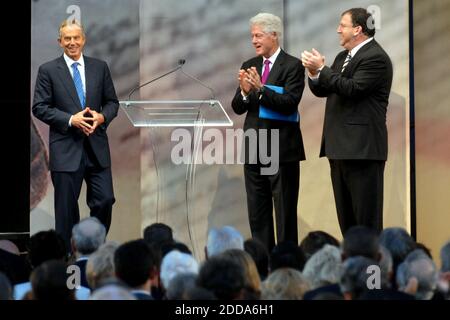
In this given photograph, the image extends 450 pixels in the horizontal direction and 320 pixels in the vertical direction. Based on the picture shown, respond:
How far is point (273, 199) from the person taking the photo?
721cm

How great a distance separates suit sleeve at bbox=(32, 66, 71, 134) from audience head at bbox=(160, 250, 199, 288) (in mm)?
2388

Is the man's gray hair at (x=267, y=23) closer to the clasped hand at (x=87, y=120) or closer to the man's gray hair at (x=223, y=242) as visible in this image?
the clasped hand at (x=87, y=120)

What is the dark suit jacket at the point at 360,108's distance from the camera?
6.62m

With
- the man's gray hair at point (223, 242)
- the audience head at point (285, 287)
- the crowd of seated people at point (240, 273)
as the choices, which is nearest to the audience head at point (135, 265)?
the crowd of seated people at point (240, 273)

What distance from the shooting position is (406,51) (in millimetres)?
7969

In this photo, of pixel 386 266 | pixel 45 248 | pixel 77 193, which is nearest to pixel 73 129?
pixel 77 193

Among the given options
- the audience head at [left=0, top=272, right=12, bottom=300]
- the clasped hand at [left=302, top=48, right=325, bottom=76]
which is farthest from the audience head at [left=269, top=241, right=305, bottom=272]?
the clasped hand at [left=302, top=48, right=325, bottom=76]

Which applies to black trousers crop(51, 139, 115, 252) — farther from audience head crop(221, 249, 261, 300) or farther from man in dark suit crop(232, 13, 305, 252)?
audience head crop(221, 249, 261, 300)

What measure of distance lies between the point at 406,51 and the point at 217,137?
1547 millimetres

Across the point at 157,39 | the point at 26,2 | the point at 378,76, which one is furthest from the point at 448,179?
the point at 26,2

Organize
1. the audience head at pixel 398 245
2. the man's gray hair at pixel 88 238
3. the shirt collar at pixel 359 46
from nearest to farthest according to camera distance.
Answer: the audience head at pixel 398 245 < the man's gray hair at pixel 88 238 < the shirt collar at pixel 359 46

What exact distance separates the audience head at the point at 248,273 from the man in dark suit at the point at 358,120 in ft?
7.40
